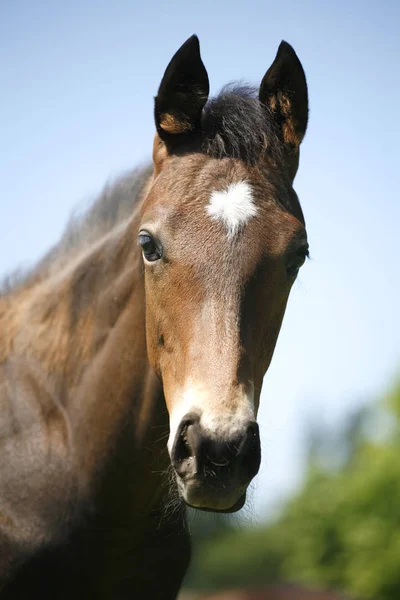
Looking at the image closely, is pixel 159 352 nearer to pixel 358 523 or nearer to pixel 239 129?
pixel 239 129

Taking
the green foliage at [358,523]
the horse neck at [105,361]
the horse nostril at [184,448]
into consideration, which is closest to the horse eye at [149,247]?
the horse neck at [105,361]

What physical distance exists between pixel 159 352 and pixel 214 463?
0.89m

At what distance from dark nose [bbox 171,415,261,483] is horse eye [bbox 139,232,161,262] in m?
0.93

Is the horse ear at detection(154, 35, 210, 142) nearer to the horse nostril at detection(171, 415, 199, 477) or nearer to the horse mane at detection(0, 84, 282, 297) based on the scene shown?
the horse mane at detection(0, 84, 282, 297)

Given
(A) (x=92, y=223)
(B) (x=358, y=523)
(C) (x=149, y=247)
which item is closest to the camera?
(C) (x=149, y=247)

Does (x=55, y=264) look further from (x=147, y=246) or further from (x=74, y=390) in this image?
(x=147, y=246)

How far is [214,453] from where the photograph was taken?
3236mm

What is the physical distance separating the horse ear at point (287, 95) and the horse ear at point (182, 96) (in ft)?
1.17

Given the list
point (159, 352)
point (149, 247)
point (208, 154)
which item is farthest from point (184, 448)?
point (208, 154)

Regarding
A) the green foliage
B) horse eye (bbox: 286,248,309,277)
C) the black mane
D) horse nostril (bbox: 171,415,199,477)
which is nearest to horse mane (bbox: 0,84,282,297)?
the black mane

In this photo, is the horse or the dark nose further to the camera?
Answer: the horse

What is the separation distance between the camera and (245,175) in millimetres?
4047

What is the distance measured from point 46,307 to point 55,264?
378 millimetres

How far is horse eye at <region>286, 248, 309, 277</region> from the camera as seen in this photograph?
3.96 m
